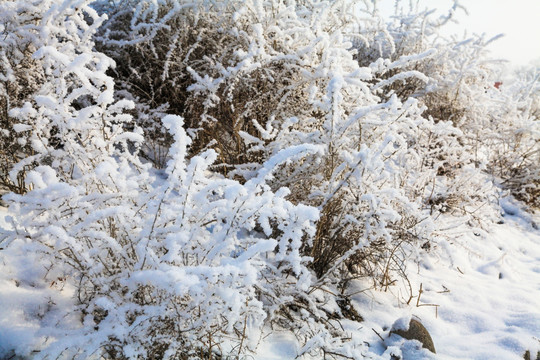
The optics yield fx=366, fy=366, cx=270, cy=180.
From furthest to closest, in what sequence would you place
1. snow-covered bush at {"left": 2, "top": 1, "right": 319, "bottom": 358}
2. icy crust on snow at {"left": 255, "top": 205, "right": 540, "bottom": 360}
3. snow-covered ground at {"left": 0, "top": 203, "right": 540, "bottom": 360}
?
icy crust on snow at {"left": 255, "top": 205, "right": 540, "bottom": 360} → snow-covered ground at {"left": 0, "top": 203, "right": 540, "bottom": 360} → snow-covered bush at {"left": 2, "top": 1, "right": 319, "bottom": 358}

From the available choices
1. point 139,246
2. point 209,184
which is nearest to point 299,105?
point 209,184

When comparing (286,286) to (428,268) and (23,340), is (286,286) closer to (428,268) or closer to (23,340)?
(23,340)

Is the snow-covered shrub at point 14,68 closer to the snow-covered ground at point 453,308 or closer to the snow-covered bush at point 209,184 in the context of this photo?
the snow-covered bush at point 209,184

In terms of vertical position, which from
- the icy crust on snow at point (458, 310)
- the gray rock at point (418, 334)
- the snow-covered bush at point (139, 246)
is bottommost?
the icy crust on snow at point (458, 310)

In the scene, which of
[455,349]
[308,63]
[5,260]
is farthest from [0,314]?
[308,63]

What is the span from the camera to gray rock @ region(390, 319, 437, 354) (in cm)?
188

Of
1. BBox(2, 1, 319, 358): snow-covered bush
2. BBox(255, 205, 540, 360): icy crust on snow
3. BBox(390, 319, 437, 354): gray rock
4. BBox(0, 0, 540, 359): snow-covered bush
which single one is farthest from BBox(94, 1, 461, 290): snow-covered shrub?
BBox(2, 1, 319, 358): snow-covered bush

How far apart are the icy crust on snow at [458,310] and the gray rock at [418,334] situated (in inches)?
1.0

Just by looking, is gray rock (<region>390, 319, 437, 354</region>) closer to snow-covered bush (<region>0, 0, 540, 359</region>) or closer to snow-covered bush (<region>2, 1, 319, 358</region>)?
snow-covered bush (<region>0, 0, 540, 359</region>)

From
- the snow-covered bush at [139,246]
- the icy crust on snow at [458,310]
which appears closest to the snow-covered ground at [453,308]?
the icy crust on snow at [458,310]

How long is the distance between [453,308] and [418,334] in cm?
56

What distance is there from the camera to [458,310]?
2.28 metres

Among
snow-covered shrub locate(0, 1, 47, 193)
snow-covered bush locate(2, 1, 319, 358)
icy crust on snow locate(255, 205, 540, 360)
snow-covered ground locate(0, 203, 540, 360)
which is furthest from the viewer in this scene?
snow-covered shrub locate(0, 1, 47, 193)

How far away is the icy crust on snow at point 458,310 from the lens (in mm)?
1860
